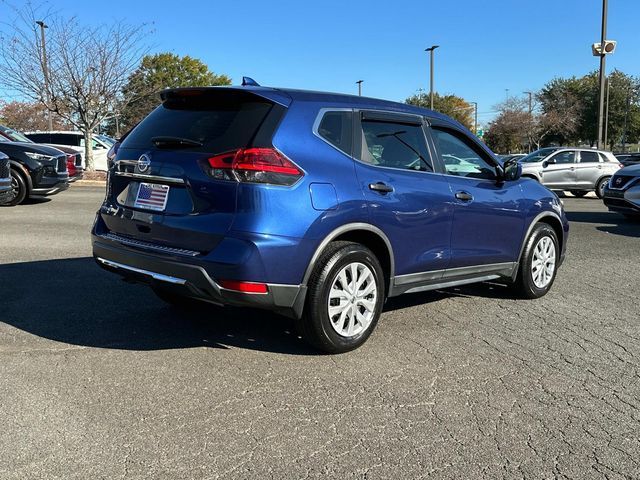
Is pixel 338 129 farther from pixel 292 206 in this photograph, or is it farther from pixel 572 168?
pixel 572 168

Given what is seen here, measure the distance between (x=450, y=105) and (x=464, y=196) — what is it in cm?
7351

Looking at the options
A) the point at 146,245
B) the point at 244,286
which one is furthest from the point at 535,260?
the point at 146,245

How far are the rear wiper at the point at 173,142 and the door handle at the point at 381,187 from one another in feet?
4.02

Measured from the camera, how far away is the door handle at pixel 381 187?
4.19m

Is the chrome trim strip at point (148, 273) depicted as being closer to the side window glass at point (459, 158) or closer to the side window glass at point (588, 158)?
the side window glass at point (459, 158)

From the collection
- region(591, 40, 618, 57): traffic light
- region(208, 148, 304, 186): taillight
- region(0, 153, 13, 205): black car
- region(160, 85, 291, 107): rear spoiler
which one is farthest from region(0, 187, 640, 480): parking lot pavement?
region(591, 40, 618, 57): traffic light

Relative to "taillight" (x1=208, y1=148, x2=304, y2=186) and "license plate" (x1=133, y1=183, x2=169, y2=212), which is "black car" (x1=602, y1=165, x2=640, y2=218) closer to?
"taillight" (x1=208, y1=148, x2=304, y2=186)

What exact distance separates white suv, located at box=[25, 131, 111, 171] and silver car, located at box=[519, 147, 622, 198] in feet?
50.3

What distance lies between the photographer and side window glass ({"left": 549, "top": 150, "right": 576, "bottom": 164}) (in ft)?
64.6

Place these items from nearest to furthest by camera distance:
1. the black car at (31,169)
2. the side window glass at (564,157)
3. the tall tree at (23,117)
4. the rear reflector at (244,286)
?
1. the rear reflector at (244,286)
2. the black car at (31,169)
3. the side window glass at (564,157)
4. the tall tree at (23,117)

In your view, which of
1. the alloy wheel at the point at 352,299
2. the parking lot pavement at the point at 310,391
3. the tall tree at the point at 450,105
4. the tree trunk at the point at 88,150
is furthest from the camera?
the tall tree at the point at 450,105

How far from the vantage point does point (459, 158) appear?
5.16m

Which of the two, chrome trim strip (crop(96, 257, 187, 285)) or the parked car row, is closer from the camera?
chrome trim strip (crop(96, 257, 187, 285))

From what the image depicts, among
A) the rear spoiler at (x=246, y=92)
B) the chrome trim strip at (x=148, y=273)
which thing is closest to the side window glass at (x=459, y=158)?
the rear spoiler at (x=246, y=92)
